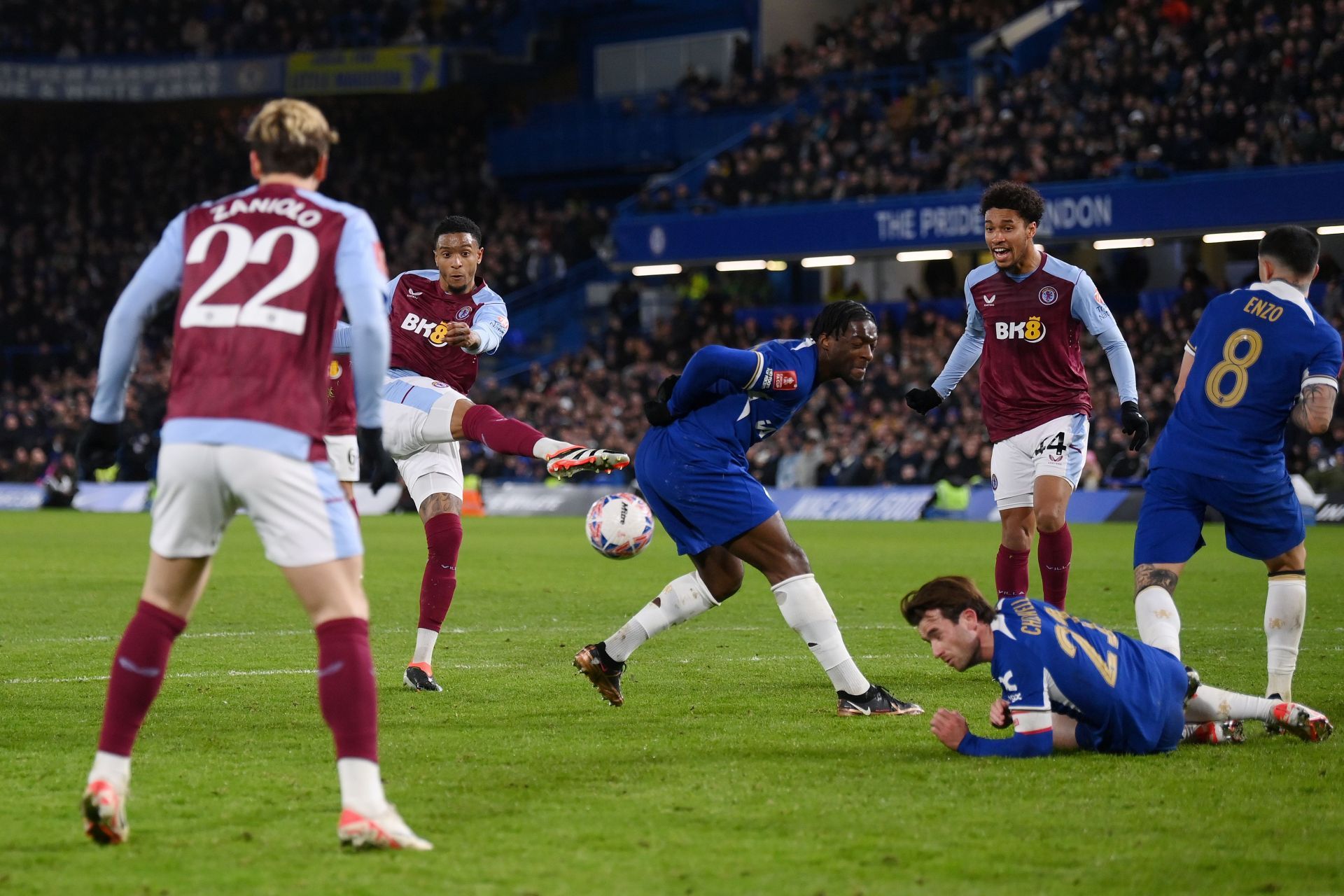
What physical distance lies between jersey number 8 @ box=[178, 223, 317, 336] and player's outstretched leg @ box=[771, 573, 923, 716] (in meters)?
3.40

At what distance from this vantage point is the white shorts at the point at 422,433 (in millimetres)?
9000

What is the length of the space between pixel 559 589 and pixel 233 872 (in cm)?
1077

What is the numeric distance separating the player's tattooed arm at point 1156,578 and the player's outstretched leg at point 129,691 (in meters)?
4.16

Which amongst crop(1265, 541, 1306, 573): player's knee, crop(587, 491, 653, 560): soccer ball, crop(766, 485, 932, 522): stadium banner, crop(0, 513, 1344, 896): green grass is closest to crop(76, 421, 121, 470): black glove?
crop(0, 513, 1344, 896): green grass

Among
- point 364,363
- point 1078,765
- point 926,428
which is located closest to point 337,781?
point 364,363

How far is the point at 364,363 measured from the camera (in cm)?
494

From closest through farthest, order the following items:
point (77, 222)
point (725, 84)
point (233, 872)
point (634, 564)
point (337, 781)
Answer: point (233, 872)
point (337, 781)
point (634, 564)
point (725, 84)
point (77, 222)

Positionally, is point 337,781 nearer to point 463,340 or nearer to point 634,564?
point 463,340

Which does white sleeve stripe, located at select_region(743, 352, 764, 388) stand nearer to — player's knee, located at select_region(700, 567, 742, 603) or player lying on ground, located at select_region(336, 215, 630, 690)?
player's knee, located at select_region(700, 567, 742, 603)

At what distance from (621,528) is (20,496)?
32657 mm

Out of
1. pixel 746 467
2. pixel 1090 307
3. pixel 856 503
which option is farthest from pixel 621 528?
pixel 856 503

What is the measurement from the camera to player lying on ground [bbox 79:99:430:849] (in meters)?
4.91

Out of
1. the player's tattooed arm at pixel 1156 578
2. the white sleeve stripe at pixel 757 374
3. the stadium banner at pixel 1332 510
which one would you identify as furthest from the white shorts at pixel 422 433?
the stadium banner at pixel 1332 510

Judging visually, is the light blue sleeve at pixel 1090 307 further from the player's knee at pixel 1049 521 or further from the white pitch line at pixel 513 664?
the white pitch line at pixel 513 664
